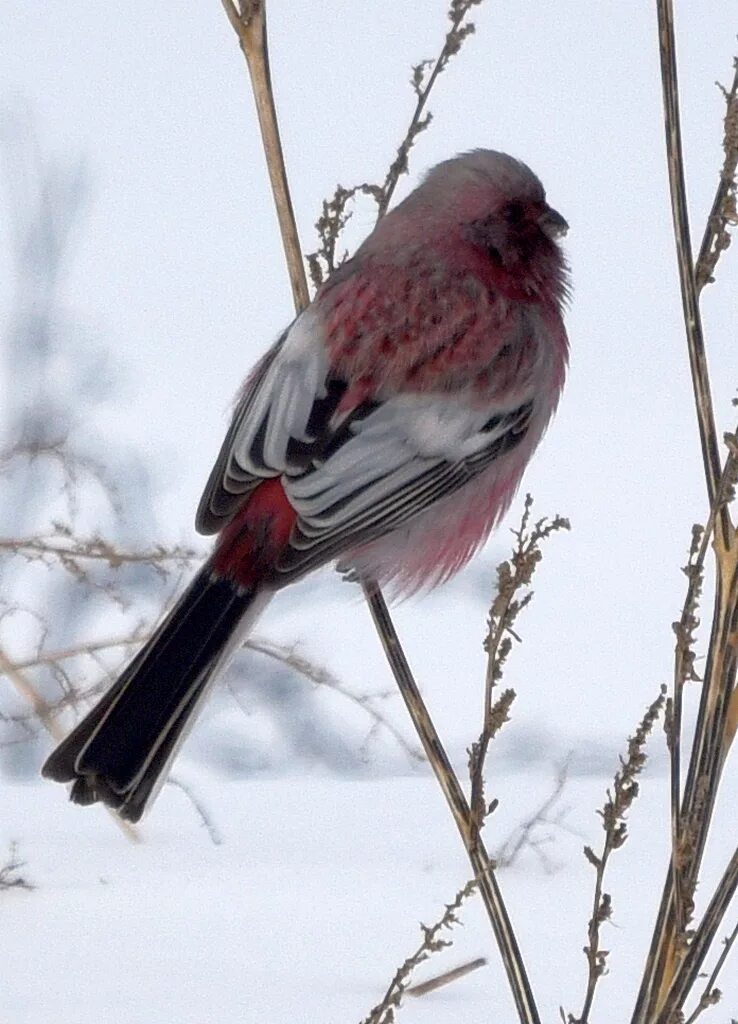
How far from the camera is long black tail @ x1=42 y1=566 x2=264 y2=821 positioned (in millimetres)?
1369

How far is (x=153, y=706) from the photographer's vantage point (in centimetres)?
142

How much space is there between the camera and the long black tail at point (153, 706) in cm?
137

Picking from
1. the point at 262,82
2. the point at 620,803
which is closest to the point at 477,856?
the point at 620,803

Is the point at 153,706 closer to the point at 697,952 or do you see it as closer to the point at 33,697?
the point at 33,697

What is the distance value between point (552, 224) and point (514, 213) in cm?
5

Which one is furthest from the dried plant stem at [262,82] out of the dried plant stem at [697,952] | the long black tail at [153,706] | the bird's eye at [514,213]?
the dried plant stem at [697,952]

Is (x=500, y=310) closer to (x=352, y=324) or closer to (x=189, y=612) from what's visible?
(x=352, y=324)

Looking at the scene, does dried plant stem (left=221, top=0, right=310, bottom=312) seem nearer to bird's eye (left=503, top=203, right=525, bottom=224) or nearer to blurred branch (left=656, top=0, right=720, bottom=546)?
blurred branch (left=656, top=0, right=720, bottom=546)

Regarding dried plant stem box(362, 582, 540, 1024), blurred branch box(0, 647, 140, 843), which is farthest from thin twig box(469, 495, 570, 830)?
blurred branch box(0, 647, 140, 843)

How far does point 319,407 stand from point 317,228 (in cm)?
23

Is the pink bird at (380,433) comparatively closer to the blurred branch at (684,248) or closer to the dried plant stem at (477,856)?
the dried plant stem at (477,856)

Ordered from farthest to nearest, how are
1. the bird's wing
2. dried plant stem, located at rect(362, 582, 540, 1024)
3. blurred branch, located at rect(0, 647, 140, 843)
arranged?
blurred branch, located at rect(0, 647, 140, 843) → the bird's wing → dried plant stem, located at rect(362, 582, 540, 1024)

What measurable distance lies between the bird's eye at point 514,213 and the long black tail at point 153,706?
0.62 meters

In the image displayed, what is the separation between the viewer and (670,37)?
3.84 feet
